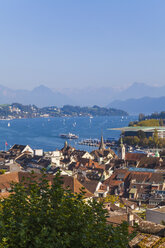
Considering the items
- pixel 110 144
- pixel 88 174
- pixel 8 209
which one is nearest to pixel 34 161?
pixel 88 174

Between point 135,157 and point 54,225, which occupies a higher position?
point 54,225

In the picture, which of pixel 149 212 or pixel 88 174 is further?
pixel 88 174

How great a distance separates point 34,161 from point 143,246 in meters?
53.8

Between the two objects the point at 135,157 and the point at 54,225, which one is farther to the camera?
the point at 135,157

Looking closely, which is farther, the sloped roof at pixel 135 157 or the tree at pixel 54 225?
the sloped roof at pixel 135 157

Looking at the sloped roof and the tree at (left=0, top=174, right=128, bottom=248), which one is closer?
the tree at (left=0, top=174, right=128, bottom=248)

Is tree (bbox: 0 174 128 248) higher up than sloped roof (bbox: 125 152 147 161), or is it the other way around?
tree (bbox: 0 174 128 248)

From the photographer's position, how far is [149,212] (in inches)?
851

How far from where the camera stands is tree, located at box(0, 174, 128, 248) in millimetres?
7223

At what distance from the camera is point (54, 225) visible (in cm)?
775

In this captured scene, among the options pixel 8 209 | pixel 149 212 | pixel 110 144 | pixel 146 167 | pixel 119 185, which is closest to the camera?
pixel 8 209

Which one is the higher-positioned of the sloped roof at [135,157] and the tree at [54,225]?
the tree at [54,225]

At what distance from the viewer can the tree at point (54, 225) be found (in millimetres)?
7223

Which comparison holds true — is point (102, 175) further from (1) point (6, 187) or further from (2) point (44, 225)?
(2) point (44, 225)
